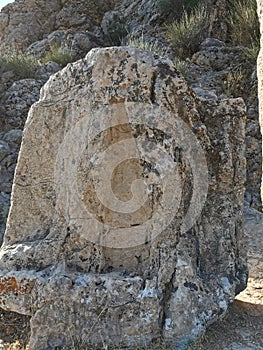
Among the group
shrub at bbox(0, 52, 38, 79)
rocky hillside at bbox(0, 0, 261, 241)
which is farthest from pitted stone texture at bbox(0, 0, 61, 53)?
shrub at bbox(0, 52, 38, 79)

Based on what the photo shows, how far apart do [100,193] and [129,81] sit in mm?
773

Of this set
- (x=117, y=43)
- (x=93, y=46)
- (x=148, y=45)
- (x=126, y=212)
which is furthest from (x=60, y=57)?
(x=126, y=212)

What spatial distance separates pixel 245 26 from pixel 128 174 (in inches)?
288

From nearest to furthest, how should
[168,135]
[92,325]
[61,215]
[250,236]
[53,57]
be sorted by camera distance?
[92,325] < [168,135] < [61,215] < [250,236] < [53,57]

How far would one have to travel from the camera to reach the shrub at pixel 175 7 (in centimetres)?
1020

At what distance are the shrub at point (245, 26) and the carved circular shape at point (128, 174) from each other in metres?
6.83

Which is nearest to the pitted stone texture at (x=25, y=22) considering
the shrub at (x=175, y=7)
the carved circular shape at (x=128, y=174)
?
the shrub at (x=175, y=7)

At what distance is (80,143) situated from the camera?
2.77 metres

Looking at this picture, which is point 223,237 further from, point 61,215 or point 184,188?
point 61,215

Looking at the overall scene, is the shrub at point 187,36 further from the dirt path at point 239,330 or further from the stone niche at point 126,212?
the dirt path at point 239,330

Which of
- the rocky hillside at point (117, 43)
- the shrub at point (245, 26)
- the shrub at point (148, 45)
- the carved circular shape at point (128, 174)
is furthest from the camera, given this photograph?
the shrub at point (245, 26)

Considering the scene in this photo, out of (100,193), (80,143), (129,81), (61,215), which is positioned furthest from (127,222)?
(129,81)

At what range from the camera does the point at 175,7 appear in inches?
404

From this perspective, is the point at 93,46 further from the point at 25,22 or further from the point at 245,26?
the point at 245,26
